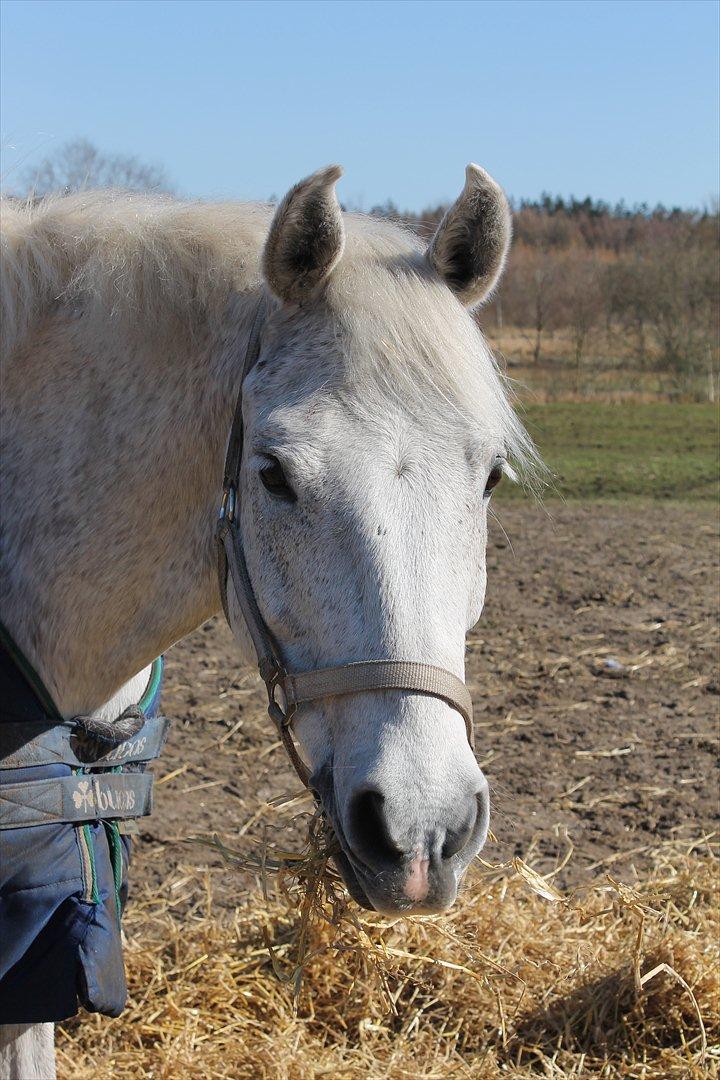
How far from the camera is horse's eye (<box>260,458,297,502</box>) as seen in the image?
1.84 m

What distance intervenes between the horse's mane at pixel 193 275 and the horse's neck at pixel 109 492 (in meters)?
0.07

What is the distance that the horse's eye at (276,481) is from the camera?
1.84m

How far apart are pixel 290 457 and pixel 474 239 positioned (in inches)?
26.6

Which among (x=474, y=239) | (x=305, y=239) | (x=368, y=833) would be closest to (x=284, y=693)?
(x=368, y=833)

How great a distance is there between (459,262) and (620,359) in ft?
81.9

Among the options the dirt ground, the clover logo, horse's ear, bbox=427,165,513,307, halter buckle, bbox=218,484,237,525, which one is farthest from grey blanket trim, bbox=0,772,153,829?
horse's ear, bbox=427,165,513,307

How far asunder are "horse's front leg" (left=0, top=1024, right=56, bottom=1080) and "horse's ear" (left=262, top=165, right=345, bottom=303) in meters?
1.76

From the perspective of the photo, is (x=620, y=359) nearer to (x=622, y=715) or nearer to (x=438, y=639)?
(x=622, y=715)

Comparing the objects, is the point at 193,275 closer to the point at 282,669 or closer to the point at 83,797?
the point at 282,669

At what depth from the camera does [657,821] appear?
458 cm

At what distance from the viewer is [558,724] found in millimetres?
5633

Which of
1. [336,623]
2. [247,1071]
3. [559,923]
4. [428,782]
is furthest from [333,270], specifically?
[559,923]

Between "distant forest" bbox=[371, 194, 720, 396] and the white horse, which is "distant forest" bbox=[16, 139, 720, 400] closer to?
"distant forest" bbox=[371, 194, 720, 396]

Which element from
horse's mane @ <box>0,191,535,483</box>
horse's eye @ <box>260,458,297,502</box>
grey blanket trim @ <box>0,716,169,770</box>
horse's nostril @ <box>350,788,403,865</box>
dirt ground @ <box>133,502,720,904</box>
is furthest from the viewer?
dirt ground @ <box>133,502,720,904</box>
